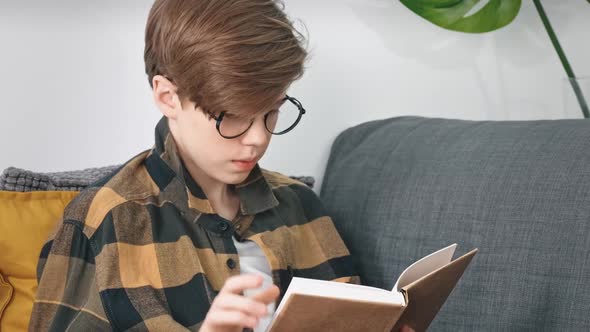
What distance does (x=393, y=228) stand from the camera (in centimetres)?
152

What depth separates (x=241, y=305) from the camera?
3.13 ft

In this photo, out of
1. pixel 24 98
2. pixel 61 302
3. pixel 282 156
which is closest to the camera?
pixel 61 302

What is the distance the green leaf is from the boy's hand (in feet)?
3.59

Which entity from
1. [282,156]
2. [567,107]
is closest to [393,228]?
[282,156]

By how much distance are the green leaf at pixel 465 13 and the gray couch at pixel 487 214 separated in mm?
346

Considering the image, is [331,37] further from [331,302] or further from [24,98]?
[331,302]

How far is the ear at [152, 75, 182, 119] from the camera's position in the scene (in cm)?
124

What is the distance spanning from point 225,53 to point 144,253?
0.31 metres

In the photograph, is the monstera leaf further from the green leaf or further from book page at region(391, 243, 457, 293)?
book page at region(391, 243, 457, 293)

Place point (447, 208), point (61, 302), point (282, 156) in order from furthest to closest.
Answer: point (282, 156) → point (447, 208) → point (61, 302)

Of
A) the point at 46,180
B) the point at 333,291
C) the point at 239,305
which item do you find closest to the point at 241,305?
the point at 239,305

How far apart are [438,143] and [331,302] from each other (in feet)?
2.18

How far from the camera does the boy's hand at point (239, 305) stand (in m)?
0.95

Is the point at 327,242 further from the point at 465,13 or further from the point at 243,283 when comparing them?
the point at 465,13
